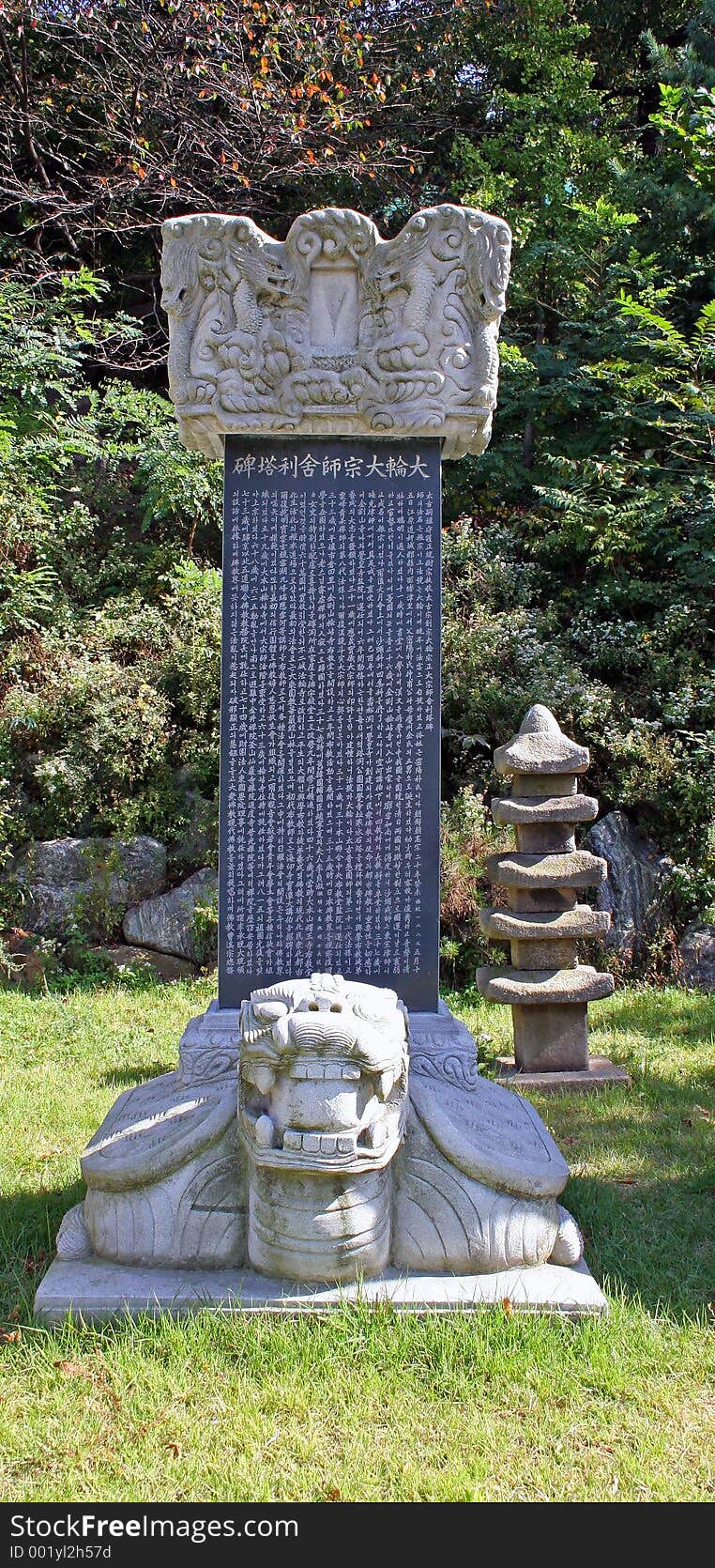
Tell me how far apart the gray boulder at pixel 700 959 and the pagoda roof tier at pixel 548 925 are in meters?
2.04

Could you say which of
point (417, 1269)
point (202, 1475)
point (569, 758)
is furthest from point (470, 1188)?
point (569, 758)

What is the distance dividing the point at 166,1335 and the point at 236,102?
10.3 meters

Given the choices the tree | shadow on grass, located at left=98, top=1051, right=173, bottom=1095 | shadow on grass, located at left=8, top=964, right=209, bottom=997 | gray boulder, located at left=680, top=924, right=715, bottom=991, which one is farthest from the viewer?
the tree

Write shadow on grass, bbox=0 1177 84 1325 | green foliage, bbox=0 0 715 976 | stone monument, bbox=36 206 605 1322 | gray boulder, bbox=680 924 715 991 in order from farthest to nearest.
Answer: green foliage, bbox=0 0 715 976 < gray boulder, bbox=680 924 715 991 < stone monument, bbox=36 206 605 1322 < shadow on grass, bbox=0 1177 84 1325

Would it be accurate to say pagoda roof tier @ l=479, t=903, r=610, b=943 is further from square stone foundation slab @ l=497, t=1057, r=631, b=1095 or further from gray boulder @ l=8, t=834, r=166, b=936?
gray boulder @ l=8, t=834, r=166, b=936

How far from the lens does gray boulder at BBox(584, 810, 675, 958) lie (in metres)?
7.86

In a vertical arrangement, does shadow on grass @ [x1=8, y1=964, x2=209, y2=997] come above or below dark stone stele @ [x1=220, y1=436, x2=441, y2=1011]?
below

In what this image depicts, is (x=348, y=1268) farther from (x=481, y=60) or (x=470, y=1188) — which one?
(x=481, y=60)

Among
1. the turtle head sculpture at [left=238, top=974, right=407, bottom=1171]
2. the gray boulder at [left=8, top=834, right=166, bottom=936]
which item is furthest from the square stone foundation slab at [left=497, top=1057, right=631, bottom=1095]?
the gray boulder at [left=8, top=834, right=166, bottom=936]

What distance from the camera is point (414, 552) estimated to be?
13.8 ft

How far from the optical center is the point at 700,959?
25.3ft

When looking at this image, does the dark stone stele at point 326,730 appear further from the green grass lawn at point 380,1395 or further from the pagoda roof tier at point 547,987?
the pagoda roof tier at point 547,987

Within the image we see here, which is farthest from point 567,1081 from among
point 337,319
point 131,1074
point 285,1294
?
point 337,319

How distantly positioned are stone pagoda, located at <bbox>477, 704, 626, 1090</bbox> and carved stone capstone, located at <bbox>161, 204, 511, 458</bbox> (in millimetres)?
2336
